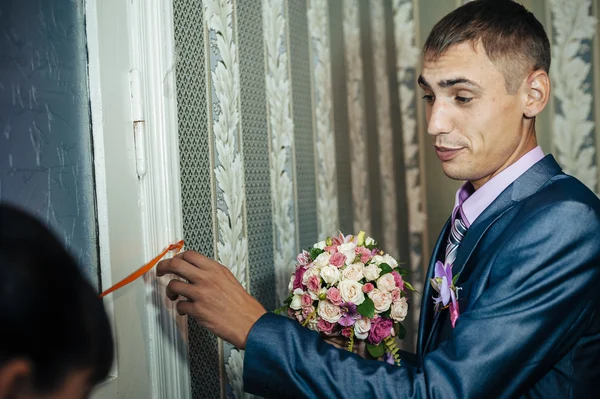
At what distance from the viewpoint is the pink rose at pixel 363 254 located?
159 centimetres

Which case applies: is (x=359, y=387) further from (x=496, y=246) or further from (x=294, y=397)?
(x=496, y=246)

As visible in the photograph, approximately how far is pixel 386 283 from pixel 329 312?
0.20 m

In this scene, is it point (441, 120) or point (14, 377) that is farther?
point (441, 120)

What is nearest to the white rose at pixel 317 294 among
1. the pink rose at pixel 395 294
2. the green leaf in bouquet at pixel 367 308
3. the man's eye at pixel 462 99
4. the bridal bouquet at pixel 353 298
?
the bridal bouquet at pixel 353 298

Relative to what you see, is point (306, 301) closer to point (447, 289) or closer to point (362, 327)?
point (362, 327)

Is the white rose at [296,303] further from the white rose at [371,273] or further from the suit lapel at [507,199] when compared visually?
the suit lapel at [507,199]

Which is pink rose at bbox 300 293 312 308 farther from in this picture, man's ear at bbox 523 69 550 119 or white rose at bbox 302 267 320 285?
man's ear at bbox 523 69 550 119

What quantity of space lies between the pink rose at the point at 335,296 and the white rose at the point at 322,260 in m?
0.10

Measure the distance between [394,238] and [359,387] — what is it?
167 cm

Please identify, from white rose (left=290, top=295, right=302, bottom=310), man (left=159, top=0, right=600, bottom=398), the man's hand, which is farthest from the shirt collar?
the man's hand

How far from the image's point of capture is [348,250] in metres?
1.58

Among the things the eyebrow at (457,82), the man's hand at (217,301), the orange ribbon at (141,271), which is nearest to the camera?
the man's hand at (217,301)

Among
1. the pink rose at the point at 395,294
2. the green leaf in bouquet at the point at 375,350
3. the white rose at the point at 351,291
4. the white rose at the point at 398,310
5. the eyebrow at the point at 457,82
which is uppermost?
the eyebrow at the point at 457,82

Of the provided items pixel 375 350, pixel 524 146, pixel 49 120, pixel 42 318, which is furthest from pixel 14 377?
pixel 524 146
